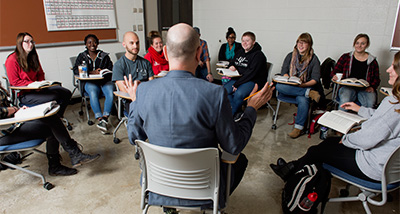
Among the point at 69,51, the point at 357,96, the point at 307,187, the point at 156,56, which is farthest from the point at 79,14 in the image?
the point at 357,96

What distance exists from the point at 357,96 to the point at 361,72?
0.36 m

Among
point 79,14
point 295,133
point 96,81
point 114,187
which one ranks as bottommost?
point 114,187

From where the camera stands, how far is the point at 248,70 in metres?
3.76

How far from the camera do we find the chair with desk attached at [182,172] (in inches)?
45.0

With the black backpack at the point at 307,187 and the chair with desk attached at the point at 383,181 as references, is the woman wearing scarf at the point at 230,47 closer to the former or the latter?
the black backpack at the point at 307,187

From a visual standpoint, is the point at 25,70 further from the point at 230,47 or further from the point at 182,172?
the point at 230,47

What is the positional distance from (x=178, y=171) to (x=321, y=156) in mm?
1281

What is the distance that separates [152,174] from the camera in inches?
52.9

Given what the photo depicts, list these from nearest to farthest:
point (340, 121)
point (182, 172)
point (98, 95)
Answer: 1. point (182, 172)
2. point (340, 121)
3. point (98, 95)

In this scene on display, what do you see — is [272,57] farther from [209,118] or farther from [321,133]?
[209,118]

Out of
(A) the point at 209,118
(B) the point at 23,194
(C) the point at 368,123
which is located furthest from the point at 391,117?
(B) the point at 23,194

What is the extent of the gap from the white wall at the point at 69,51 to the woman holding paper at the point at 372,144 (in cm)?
447

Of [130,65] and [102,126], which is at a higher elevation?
[130,65]

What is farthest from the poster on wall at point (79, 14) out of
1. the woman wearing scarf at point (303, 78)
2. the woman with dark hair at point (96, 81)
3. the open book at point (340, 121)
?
the open book at point (340, 121)
